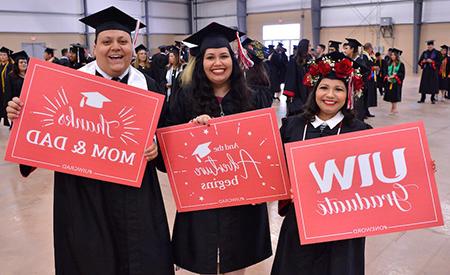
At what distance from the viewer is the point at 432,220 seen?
163 centimetres

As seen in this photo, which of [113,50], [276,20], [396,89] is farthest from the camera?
[276,20]

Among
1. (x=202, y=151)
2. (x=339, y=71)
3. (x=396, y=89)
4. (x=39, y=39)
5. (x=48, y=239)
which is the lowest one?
(x=48, y=239)

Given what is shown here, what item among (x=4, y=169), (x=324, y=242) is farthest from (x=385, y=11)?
(x=324, y=242)

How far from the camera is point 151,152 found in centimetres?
174

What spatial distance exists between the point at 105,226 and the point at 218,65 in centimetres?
→ 91

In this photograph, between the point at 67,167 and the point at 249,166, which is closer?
the point at 67,167

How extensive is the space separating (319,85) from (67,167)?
1.20m

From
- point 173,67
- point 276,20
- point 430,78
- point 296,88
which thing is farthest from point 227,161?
point 276,20

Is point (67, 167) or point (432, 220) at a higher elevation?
point (67, 167)

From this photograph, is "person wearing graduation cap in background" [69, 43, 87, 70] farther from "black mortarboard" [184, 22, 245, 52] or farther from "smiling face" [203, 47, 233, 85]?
"smiling face" [203, 47, 233, 85]

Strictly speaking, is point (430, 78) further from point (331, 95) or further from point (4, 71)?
point (4, 71)

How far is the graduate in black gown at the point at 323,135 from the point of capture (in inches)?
72.8

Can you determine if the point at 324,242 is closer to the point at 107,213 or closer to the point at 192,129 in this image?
the point at 192,129

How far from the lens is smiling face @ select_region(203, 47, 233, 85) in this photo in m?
1.95
